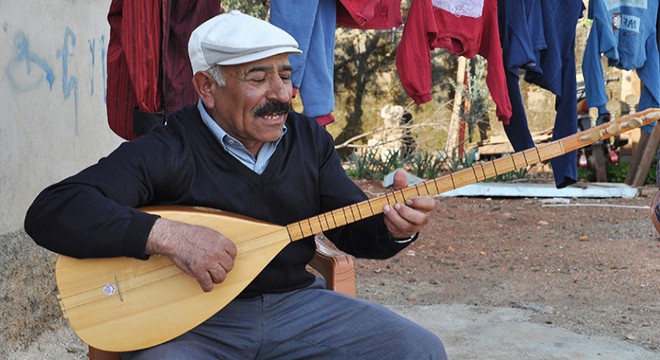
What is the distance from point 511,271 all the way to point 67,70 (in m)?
3.58

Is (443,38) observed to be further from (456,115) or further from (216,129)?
(456,115)

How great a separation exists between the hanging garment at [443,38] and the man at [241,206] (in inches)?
45.9

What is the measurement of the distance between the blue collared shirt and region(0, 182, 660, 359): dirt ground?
1.33m

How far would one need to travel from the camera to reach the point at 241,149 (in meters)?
2.58

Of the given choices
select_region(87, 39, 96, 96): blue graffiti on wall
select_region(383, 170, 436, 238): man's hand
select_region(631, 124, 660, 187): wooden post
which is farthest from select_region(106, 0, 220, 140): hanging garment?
select_region(631, 124, 660, 187): wooden post

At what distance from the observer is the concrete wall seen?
3.53 metres

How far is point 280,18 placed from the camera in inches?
130

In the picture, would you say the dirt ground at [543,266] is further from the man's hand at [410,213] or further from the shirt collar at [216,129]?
the shirt collar at [216,129]

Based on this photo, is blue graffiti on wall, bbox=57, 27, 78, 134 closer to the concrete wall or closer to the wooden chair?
the concrete wall

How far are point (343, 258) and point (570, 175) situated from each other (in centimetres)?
195

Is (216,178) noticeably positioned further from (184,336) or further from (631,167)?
(631,167)

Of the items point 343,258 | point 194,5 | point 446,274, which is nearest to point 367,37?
point 446,274

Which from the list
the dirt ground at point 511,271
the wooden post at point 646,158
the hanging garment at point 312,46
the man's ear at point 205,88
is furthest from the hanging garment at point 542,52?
the wooden post at point 646,158

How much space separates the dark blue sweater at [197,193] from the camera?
88.9 inches
